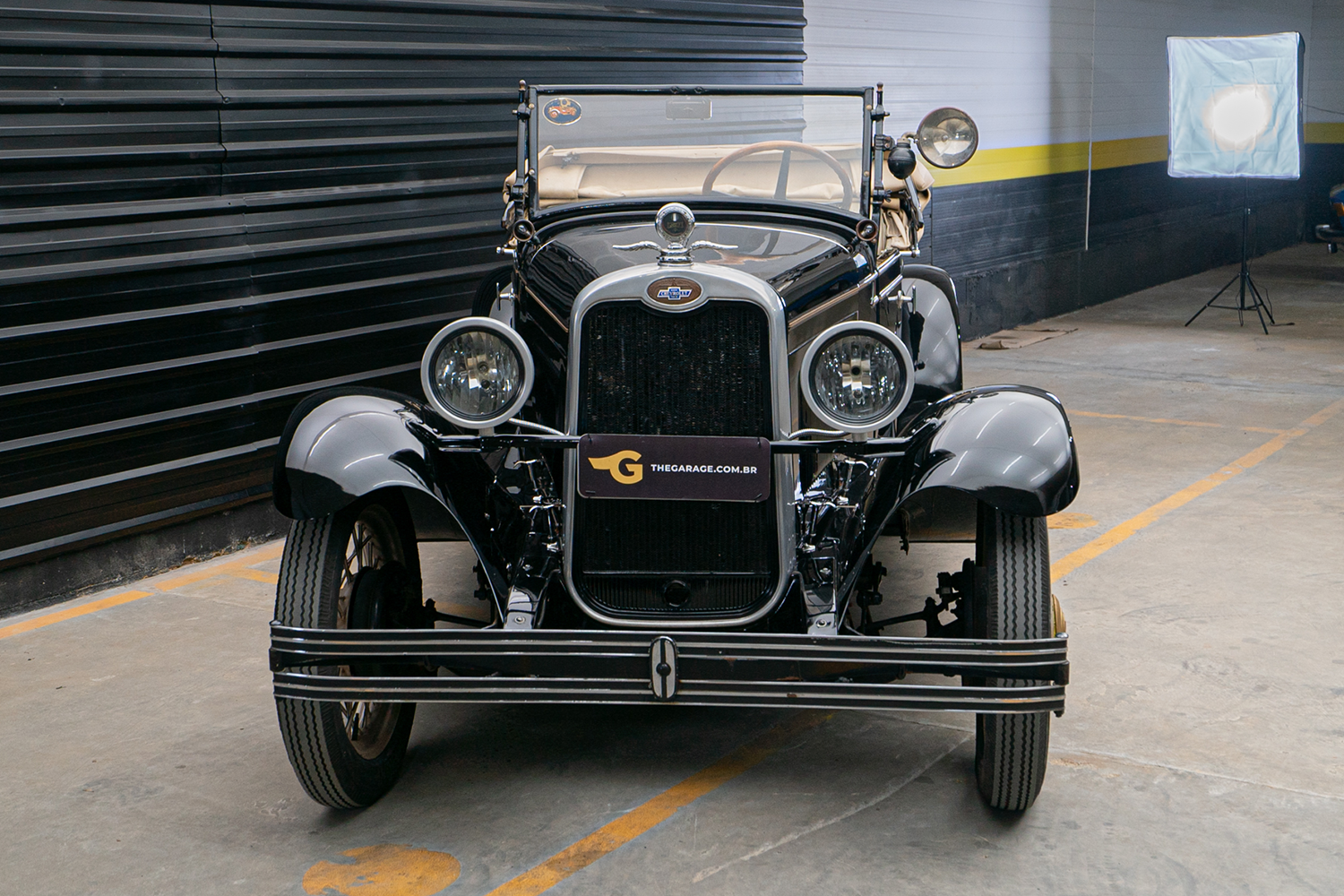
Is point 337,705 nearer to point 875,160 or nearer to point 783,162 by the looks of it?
point 783,162

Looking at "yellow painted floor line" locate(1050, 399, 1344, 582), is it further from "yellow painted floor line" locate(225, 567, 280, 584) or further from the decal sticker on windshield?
"yellow painted floor line" locate(225, 567, 280, 584)

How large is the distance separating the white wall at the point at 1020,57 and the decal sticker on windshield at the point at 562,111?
13.2 feet

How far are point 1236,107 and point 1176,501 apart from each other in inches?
257

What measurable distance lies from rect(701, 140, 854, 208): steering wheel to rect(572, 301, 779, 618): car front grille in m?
0.99

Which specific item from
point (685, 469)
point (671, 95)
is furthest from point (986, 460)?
point (671, 95)

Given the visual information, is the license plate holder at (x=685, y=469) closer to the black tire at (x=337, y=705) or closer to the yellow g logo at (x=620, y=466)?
the yellow g logo at (x=620, y=466)

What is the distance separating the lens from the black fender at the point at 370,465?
2.97 m

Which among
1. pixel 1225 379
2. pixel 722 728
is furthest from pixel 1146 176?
pixel 722 728

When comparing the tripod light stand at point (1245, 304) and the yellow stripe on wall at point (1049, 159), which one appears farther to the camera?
the tripod light stand at point (1245, 304)

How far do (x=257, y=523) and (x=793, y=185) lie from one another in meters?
Answer: 2.78

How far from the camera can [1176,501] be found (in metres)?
5.66

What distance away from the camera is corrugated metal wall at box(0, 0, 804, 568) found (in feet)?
14.9

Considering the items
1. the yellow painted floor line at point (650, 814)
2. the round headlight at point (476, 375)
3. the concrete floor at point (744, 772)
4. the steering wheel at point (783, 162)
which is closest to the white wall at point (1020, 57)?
the steering wheel at point (783, 162)

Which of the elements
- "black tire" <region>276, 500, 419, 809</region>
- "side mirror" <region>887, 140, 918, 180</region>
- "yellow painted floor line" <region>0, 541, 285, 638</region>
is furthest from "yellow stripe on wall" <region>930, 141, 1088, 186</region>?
"black tire" <region>276, 500, 419, 809</region>
